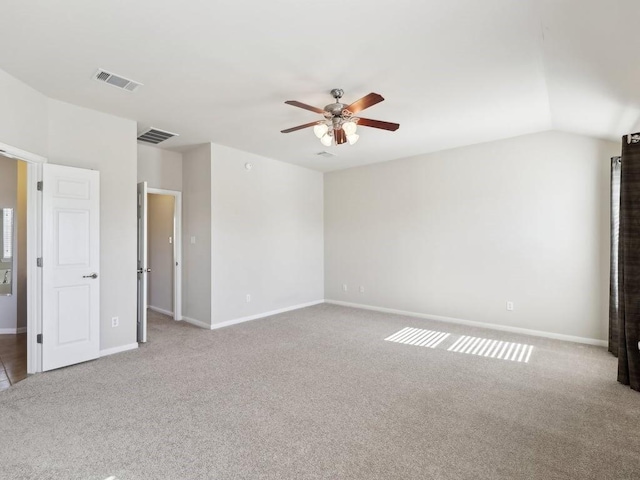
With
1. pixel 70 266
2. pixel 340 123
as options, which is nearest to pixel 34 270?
pixel 70 266

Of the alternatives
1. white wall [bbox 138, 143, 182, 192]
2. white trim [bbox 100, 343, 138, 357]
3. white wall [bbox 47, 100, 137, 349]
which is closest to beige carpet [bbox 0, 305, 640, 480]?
white trim [bbox 100, 343, 138, 357]

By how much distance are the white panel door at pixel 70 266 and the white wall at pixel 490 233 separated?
4376mm

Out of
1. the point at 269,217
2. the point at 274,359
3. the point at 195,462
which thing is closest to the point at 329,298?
the point at 269,217

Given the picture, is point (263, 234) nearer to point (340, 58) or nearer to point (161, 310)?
point (161, 310)

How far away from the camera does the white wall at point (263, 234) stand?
17.4 ft

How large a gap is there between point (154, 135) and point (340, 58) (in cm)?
316

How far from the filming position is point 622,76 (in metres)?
2.61

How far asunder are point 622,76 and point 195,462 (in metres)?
4.10

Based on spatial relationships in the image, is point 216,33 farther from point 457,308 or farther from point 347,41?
point 457,308

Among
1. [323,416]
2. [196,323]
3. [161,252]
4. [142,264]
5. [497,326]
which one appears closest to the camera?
[323,416]

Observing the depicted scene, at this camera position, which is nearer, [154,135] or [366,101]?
[366,101]

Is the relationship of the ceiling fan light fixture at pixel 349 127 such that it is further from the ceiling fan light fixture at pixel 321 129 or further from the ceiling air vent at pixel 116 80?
the ceiling air vent at pixel 116 80

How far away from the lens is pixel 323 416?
2.62 metres

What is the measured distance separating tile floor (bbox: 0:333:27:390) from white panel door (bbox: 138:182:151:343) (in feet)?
3.87
